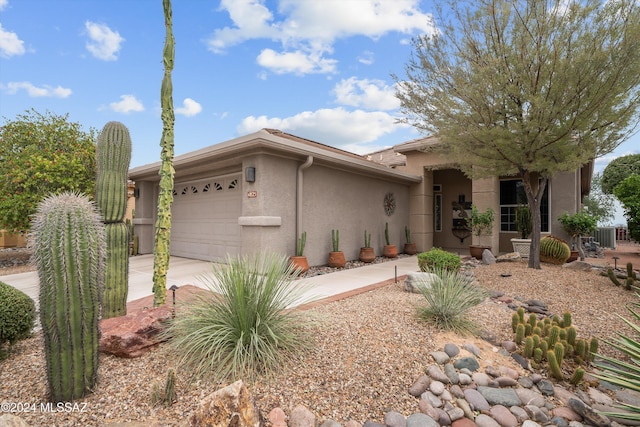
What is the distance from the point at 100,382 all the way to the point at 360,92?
971cm

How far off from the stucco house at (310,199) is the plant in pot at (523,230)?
64 centimetres

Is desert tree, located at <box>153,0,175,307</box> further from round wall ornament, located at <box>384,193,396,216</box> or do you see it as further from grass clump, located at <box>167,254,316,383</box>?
round wall ornament, located at <box>384,193,396,216</box>

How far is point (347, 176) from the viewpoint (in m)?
9.02

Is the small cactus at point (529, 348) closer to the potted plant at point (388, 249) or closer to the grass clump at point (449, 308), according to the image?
the grass clump at point (449, 308)

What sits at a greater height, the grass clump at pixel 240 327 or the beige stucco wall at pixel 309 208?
the beige stucco wall at pixel 309 208

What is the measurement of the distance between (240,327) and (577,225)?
9818 millimetres

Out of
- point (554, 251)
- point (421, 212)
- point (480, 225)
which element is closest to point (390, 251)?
point (421, 212)

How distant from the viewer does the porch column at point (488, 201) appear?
9.88 meters

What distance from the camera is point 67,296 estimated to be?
2164 millimetres

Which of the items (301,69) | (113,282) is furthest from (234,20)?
(113,282)

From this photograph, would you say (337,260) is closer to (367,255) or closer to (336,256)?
(336,256)

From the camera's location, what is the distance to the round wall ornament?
10500mm

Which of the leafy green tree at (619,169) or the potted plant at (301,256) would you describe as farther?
the leafy green tree at (619,169)

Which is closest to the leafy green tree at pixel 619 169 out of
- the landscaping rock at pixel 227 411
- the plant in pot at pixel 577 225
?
the plant in pot at pixel 577 225
